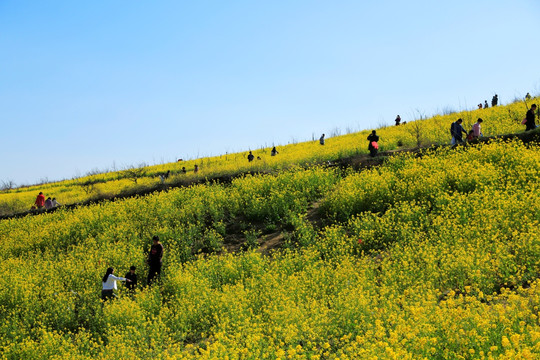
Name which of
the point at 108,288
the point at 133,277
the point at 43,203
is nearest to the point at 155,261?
the point at 133,277

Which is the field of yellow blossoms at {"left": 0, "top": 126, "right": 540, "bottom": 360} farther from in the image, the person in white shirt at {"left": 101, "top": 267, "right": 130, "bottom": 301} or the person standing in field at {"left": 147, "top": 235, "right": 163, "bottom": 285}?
the person standing in field at {"left": 147, "top": 235, "right": 163, "bottom": 285}

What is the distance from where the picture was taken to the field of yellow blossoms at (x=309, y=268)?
21.3 feet

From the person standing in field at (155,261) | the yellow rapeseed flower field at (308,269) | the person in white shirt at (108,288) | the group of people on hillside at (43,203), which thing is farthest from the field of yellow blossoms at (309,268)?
the group of people on hillside at (43,203)

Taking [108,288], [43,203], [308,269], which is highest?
[43,203]

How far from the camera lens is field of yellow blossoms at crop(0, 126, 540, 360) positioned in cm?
649

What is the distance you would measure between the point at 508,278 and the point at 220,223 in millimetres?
10360

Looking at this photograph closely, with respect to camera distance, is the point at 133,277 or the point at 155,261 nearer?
the point at 133,277

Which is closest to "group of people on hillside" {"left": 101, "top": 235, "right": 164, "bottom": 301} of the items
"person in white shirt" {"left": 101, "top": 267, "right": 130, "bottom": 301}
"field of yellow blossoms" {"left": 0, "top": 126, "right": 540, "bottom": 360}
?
"person in white shirt" {"left": 101, "top": 267, "right": 130, "bottom": 301}

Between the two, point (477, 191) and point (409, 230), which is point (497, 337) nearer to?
point (409, 230)

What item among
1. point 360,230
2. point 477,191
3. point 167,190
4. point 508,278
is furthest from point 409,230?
point 167,190

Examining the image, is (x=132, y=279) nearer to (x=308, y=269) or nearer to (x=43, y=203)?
(x=308, y=269)

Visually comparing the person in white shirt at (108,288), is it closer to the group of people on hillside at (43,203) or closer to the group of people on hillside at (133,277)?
the group of people on hillside at (133,277)

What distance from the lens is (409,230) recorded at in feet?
39.0

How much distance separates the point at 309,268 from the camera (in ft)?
35.2
